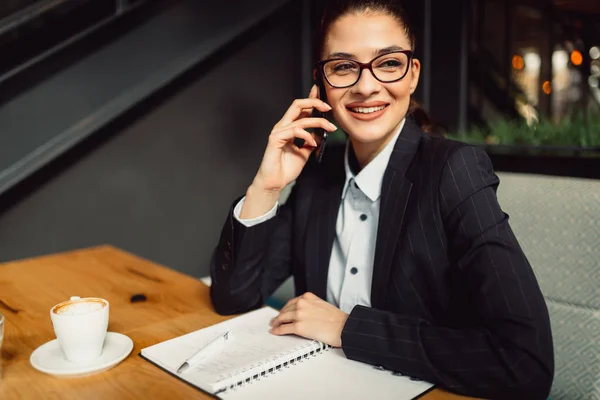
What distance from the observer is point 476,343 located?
83 cm

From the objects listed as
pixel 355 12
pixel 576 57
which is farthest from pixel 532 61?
pixel 355 12

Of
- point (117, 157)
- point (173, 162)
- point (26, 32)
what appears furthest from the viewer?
point (173, 162)

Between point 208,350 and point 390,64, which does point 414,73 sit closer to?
point 390,64

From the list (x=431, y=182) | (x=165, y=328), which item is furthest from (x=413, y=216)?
(x=165, y=328)

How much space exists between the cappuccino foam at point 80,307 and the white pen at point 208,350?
0.18 meters

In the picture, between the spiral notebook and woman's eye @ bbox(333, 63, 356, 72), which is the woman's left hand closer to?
the spiral notebook

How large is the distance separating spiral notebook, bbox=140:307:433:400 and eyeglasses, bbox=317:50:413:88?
599 mm

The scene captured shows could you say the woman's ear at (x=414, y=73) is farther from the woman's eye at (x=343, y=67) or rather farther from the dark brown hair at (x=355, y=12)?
the woman's eye at (x=343, y=67)

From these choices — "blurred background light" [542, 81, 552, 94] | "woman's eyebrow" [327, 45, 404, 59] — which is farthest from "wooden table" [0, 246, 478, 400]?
"blurred background light" [542, 81, 552, 94]

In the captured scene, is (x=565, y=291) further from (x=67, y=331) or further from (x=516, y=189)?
(x=67, y=331)

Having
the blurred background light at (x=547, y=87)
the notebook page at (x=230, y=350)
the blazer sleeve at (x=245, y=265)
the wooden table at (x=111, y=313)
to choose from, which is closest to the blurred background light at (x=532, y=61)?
the blurred background light at (x=547, y=87)

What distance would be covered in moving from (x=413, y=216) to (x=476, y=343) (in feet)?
1.05

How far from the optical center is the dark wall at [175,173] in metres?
2.71

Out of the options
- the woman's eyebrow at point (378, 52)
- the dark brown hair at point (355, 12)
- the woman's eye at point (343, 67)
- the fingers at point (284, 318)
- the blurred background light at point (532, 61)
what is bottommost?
the fingers at point (284, 318)
